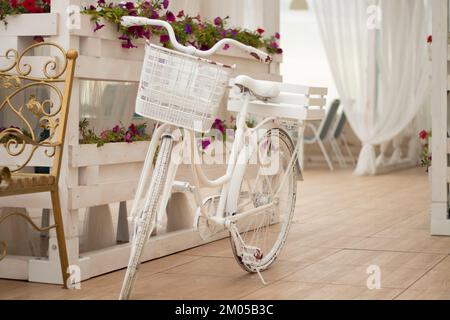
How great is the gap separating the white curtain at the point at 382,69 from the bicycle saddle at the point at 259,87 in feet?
16.2

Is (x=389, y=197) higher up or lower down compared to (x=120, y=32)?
lower down

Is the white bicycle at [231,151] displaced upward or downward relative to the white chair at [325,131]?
upward

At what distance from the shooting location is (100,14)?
3.54 meters

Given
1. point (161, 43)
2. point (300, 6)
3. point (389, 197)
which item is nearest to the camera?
point (161, 43)

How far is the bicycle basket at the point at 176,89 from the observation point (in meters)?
2.85

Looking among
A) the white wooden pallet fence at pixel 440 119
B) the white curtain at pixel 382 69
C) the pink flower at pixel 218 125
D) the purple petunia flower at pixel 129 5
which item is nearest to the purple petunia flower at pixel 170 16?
the purple petunia flower at pixel 129 5

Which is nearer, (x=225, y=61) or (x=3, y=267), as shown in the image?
(x=3, y=267)

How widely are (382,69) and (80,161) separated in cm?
570

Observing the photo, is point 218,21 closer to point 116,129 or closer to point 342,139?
point 116,129

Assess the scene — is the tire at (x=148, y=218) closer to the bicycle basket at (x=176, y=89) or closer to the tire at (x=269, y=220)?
the bicycle basket at (x=176, y=89)

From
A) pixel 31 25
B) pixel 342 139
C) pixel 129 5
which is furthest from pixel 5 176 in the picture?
pixel 342 139
